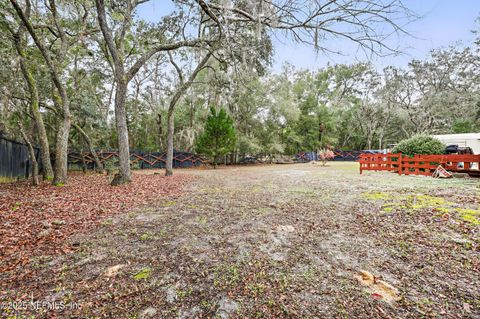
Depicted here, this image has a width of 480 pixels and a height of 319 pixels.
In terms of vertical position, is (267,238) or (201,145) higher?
(201,145)

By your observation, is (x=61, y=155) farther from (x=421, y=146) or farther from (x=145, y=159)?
(x=421, y=146)

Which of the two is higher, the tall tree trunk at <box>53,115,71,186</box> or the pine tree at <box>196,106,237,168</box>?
the pine tree at <box>196,106,237,168</box>

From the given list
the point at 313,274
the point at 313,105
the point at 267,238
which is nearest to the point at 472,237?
the point at 313,274

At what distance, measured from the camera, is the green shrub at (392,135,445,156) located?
7.81 m

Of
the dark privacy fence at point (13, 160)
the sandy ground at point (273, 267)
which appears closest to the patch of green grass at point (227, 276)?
the sandy ground at point (273, 267)

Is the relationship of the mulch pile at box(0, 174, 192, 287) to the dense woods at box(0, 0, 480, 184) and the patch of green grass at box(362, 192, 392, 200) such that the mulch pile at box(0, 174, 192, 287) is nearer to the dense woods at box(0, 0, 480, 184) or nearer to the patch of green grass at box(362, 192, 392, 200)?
the dense woods at box(0, 0, 480, 184)

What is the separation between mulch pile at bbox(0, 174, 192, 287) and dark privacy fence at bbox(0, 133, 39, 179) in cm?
180

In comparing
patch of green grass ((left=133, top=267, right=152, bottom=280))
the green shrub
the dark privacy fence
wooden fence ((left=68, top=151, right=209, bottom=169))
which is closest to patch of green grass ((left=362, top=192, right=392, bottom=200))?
patch of green grass ((left=133, top=267, right=152, bottom=280))

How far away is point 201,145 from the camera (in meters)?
14.5

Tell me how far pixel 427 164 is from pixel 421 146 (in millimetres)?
1301

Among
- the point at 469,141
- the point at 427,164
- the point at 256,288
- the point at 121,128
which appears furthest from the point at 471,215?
the point at 469,141

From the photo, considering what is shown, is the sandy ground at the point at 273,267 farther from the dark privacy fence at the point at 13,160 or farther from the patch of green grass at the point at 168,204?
the dark privacy fence at the point at 13,160

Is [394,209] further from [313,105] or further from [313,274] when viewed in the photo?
[313,105]

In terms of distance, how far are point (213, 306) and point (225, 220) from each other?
1673 millimetres
